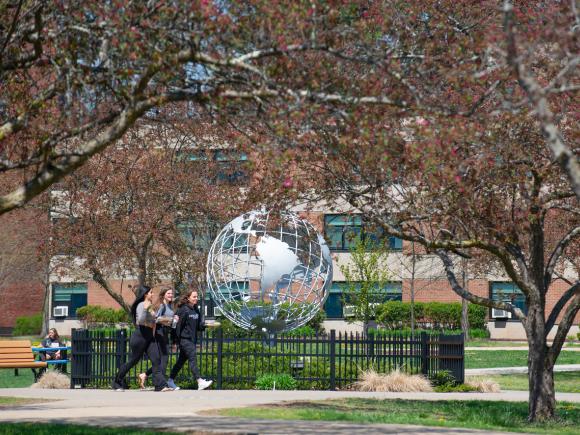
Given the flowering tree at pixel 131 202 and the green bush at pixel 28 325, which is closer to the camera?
the flowering tree at pixel 131 202

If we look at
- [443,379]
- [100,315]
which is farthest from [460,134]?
[100,315]

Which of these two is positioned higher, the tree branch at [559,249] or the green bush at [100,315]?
the tree branch at [559,249]

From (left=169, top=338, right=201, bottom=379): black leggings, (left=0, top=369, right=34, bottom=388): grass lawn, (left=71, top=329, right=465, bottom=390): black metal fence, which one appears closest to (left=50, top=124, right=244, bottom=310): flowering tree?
(left=0, top=369, right=34, bottom=388): grass lawn

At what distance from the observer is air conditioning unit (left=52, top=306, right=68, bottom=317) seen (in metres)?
61.5

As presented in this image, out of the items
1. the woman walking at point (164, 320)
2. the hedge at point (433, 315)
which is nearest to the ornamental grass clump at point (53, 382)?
the woman walking at point (164, 320)

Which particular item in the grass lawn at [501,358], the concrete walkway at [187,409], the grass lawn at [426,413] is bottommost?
the grass lawn at [426,413]

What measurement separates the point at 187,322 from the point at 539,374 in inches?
272

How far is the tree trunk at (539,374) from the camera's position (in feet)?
54.1

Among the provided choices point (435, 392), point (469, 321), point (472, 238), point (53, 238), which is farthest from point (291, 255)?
point (469, 321)

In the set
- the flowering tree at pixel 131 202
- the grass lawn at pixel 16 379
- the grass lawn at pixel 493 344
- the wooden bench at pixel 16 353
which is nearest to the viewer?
the wooden bench at pixel 16 353

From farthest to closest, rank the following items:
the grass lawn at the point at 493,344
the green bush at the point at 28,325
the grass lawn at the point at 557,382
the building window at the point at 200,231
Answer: the green bush at the point at 28,325, the grass lawn at the point at 493,344, the building window at the point at 200,231, the grass lawn at the point at 557,382

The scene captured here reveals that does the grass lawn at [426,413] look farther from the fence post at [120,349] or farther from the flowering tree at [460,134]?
the fence post at [120,349]

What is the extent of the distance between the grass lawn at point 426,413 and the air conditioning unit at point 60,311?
44.6 meters

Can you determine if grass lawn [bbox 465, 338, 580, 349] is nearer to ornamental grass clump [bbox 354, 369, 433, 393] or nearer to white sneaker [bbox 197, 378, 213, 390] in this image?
ornamental grass clump [bbox 354, 369, 433, 393]
